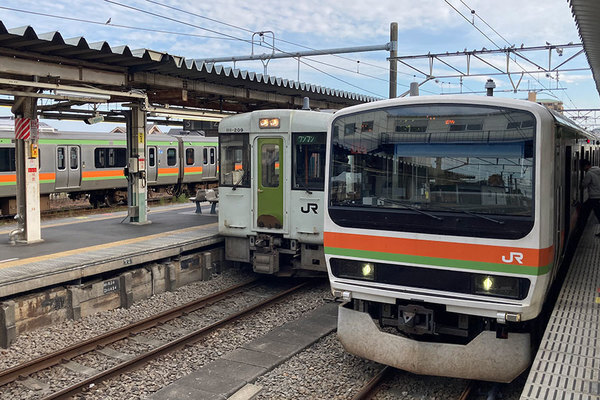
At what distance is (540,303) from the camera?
15.8 feet

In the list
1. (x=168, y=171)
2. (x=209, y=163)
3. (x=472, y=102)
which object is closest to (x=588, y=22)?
(x=472, y=102)

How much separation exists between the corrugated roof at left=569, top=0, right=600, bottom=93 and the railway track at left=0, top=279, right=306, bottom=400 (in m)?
6.03

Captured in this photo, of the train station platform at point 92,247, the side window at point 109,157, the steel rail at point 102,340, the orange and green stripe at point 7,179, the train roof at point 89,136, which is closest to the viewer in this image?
the steel rail at point 102,340

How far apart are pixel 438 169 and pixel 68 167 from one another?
15.9m

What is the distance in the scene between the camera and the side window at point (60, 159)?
58.4 feet

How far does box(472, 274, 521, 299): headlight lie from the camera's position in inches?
186

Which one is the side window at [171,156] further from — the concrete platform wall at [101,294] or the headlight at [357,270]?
the headlight at [357,270]

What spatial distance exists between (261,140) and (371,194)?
447 cm

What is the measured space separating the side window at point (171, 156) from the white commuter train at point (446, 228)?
57.9ft

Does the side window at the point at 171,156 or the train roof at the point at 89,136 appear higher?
the train roof at the point at 89,136

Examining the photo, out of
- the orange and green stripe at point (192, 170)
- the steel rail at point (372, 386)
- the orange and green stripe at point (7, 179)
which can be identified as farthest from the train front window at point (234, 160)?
the orange and green stripe at point (192, 170)

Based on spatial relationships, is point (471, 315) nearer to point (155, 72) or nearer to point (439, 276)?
point (439, 276)

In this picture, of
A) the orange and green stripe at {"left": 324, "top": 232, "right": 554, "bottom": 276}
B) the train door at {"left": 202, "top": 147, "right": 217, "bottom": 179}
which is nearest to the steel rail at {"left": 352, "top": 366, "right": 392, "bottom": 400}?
the orange and green stripe at {"left": 324, "top": 232, "right": 554, "bottom": 276}

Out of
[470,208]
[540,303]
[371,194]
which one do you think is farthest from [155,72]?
[540,303]
